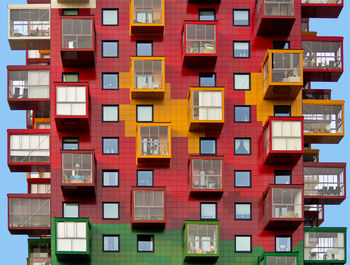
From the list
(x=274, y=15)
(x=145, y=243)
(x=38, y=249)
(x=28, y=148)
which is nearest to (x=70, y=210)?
(x=145, y=243)

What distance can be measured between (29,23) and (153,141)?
48.4 ft

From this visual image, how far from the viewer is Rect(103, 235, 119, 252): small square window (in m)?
91.2

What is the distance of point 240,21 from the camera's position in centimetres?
A: 9538

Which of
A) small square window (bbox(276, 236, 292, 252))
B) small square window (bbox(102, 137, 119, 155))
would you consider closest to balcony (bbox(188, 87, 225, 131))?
small square window (bbox(102, 137, 119, 155))

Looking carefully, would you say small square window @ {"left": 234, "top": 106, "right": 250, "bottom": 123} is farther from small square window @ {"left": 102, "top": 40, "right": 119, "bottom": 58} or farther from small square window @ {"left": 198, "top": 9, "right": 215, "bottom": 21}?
small square window @ {"left": 102, "top": 40, "right": 119, "bottom": 58}

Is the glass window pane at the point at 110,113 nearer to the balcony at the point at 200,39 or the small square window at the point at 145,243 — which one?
the balcony at the point at 200,39

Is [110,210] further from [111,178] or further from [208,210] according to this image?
[208,210]

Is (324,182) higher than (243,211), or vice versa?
(324,182)

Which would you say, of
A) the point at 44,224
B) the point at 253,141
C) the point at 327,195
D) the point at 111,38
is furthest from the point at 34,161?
the point at 327,195

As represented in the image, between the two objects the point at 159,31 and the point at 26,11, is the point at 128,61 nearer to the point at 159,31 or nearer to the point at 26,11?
the point at 159,31

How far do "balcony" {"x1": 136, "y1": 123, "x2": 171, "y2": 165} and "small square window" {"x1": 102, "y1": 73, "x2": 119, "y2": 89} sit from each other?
178 inches

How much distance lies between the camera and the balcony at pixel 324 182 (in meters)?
96.8

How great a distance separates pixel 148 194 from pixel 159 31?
1289 centimetres

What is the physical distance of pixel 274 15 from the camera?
305ft
